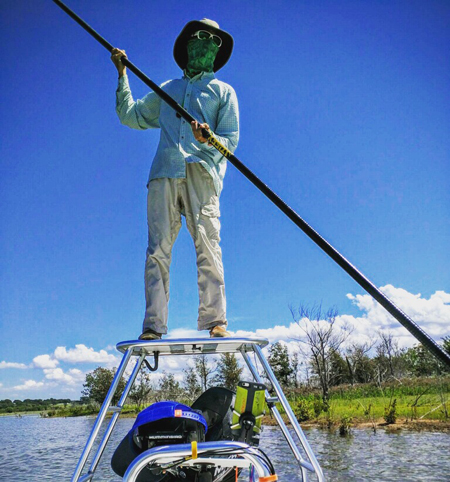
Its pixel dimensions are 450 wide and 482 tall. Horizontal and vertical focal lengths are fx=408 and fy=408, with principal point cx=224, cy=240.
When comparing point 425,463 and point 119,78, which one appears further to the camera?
point 425,463

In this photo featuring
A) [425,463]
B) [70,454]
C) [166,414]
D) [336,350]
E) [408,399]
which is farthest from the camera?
[336,350]

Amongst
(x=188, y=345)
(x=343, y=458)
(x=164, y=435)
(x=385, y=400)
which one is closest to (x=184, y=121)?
(x=188, y=345)

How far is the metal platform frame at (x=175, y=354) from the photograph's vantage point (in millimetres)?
1366

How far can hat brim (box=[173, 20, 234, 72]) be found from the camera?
2594mm

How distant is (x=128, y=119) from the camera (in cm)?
277

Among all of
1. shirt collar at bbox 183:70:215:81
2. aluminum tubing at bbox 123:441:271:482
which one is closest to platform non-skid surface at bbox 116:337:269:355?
aluminum tubing at bbox 123:441:271:482

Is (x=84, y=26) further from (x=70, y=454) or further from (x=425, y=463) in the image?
(x=70, y=454)

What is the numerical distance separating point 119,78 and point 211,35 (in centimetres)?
67

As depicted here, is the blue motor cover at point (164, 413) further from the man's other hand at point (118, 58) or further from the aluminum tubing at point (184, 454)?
the man's other hand at point (118, 58)

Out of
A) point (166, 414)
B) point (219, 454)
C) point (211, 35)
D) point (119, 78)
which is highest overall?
point (211, 35)

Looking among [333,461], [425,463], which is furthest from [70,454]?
[425,463]

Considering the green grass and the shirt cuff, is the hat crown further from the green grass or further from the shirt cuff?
the green grass

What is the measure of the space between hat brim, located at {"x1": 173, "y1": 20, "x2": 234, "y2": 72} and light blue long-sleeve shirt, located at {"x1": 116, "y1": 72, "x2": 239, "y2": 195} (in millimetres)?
257

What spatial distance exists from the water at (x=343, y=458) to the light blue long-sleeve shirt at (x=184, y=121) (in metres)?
5.29
